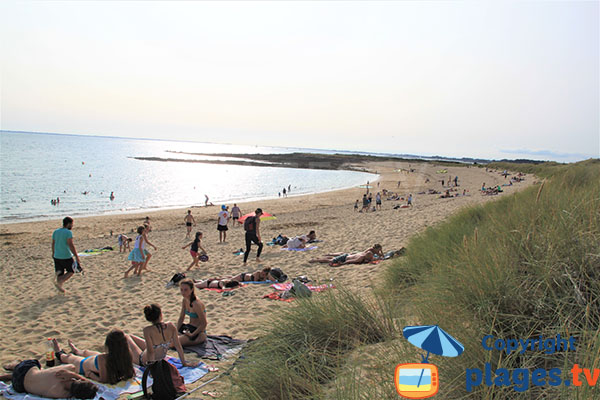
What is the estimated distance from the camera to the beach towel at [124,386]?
359 centimetres

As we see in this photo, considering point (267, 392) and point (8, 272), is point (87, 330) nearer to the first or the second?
point (267, 392)

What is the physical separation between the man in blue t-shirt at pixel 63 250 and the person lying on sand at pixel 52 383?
3.80m

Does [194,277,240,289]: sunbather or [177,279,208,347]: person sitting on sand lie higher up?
[177,279,208,347]: person sitting on sand

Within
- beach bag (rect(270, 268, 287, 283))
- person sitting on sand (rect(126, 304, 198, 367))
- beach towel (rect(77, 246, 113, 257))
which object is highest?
person sitting on sand (rect(126, 304, 198, 367))

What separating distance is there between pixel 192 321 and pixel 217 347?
1.72ft

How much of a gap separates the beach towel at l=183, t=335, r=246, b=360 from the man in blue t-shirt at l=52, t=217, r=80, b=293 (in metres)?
3.86

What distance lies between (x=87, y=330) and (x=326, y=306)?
4.08 m

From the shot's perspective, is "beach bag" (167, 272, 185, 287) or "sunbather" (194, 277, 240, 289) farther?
"beach bag" (167, 272, 185, 287)

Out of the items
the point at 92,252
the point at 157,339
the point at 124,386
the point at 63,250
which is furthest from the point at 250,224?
the point at 92,252

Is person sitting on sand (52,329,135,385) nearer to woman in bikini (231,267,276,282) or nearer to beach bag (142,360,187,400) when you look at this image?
beach bag (142,360,187,400)

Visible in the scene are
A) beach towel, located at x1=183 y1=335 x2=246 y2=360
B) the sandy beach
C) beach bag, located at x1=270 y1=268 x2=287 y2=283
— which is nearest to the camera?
beach towel, located at x1=183 y1=335 x2=246 y2=360

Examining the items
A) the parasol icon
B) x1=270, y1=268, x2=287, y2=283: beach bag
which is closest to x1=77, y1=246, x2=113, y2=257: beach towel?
x1=270, y1=268, x2=287, y2=283: beach bag

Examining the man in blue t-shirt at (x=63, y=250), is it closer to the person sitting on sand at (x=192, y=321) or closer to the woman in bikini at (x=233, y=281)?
the woman in bikini at (x=233, y=281)

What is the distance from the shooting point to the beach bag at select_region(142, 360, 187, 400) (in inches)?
138
